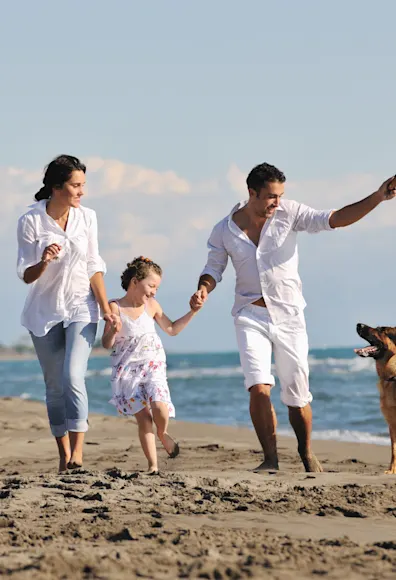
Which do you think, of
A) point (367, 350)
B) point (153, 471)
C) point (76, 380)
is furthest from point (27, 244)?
point (367, 350)

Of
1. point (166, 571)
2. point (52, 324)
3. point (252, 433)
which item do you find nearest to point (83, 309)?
point (52, 324)

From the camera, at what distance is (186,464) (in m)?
8.62

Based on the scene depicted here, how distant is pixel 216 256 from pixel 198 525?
297 centimetres

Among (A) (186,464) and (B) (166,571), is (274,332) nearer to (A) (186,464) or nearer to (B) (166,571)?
(A) (186,464)

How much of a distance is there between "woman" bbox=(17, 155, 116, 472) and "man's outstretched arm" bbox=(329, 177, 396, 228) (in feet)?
6.02

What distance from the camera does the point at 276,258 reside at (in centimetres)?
718

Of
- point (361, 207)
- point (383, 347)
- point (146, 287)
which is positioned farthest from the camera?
point (383, 347)

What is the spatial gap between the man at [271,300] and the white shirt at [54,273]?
0.88 meters

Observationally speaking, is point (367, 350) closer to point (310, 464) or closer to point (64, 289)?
point (310, 464)

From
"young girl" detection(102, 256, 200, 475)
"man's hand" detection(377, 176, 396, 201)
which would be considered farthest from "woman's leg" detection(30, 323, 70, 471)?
"man's hand" detection(377, 176, 396, 201)

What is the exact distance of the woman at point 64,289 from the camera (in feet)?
23.0

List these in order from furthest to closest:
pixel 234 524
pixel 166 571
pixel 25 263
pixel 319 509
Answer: pixel 25 263
pixel 319 509
pixel 234 524
pixel 166 571

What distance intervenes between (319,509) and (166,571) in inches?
69.0

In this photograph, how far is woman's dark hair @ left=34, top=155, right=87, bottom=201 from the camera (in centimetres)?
694
